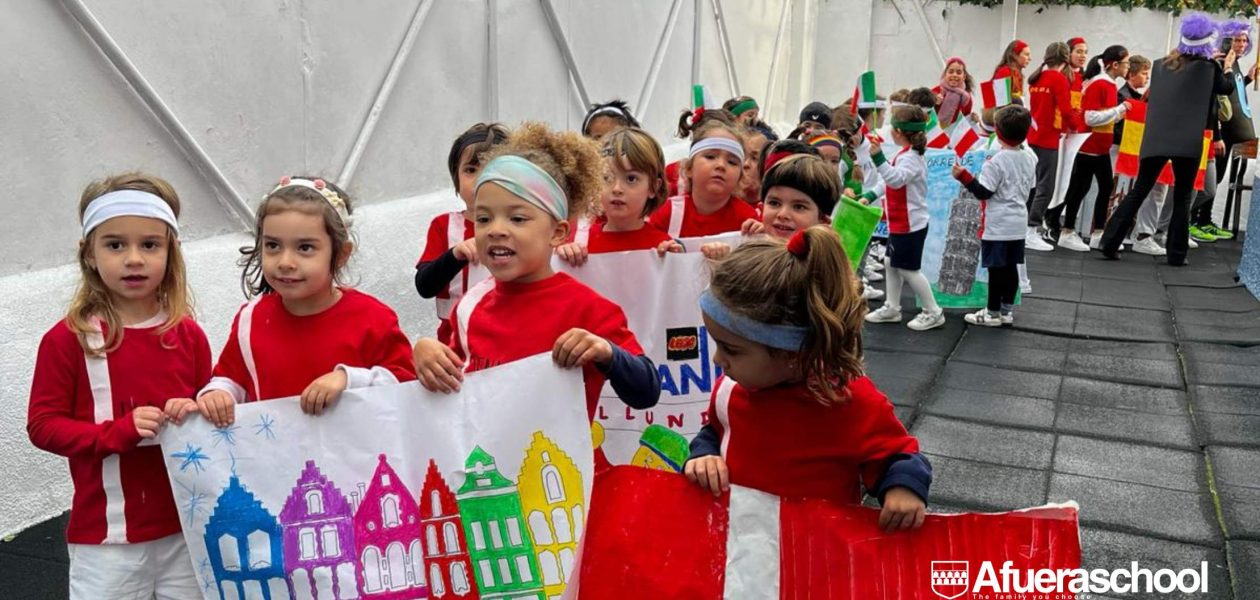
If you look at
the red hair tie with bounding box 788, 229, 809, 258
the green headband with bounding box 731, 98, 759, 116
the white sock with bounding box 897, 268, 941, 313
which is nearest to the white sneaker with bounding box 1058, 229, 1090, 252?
the white sock with bounding box 897, 268, 941, 313

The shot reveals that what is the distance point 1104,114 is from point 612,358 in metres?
10.9

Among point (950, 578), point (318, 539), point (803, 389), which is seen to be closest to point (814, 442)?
point (803, 389)

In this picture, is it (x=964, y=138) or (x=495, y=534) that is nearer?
(x=495, y=534)

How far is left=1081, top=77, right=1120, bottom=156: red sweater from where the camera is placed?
1241cm

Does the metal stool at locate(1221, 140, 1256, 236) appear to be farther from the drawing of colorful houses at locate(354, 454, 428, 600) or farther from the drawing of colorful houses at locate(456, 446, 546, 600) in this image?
the drawing of colorful houses at locate(354, 454, 428, 600)

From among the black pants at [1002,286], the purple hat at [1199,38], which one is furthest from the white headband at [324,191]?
the purple hat at [1199,38]

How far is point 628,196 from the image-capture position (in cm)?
432

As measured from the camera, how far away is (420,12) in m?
7.10

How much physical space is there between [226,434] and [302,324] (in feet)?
1.23

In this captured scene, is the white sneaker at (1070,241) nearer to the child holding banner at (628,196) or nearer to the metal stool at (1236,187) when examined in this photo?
the metal stool at (1236,187)

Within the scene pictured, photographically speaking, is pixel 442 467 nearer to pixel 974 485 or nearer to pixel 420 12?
pixel 974 485

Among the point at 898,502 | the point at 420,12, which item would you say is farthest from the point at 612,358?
the point at 420,12

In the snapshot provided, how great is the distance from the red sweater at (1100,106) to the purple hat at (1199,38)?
5.14 ft

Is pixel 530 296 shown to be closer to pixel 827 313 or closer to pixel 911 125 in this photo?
pixel 827 313
